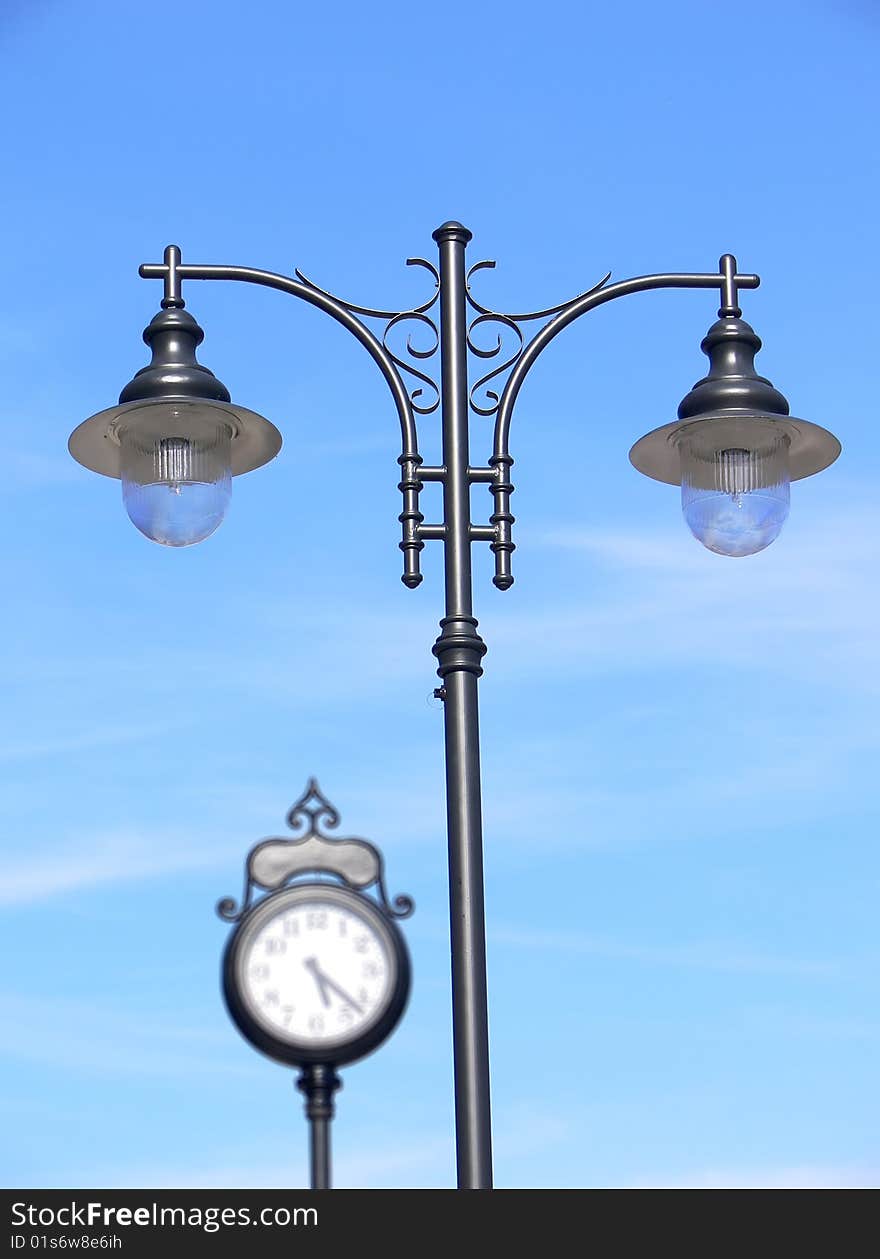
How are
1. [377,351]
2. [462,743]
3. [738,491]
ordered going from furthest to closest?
[738,491], [377,351], [462,743]

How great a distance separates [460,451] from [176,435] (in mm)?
1368

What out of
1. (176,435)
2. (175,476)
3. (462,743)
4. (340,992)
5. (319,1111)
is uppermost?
(176,435)

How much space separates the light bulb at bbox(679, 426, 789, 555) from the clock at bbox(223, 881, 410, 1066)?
A: 4220mm

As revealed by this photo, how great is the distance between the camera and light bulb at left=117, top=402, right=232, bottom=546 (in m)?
10.8

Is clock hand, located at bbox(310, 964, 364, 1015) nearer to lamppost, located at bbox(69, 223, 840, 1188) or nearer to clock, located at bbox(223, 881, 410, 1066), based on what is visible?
clock, located at bbox(223, 881, 410, 1066)

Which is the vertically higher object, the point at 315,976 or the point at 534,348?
the point at 534,348

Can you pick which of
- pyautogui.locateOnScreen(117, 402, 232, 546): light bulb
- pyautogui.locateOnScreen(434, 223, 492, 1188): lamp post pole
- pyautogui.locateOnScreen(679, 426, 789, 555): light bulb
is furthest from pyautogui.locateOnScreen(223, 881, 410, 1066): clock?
pyautogui.locateOnScreen(679, 426, 789, 555): light bulb

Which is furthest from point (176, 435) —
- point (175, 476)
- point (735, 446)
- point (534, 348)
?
point (735, 446)

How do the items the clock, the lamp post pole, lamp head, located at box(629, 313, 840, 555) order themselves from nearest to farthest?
the clock
the lamp post pole
lamp head, located at box(629, 313, 840, 555)

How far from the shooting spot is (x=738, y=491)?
36.8 ft

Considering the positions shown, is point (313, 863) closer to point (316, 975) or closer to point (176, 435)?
point (316, 975)

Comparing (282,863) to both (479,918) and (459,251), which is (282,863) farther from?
(459,251)

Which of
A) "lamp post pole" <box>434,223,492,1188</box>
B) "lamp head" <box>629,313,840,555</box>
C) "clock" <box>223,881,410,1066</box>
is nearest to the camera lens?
"clock" <box>223,881,410,1066</box>
